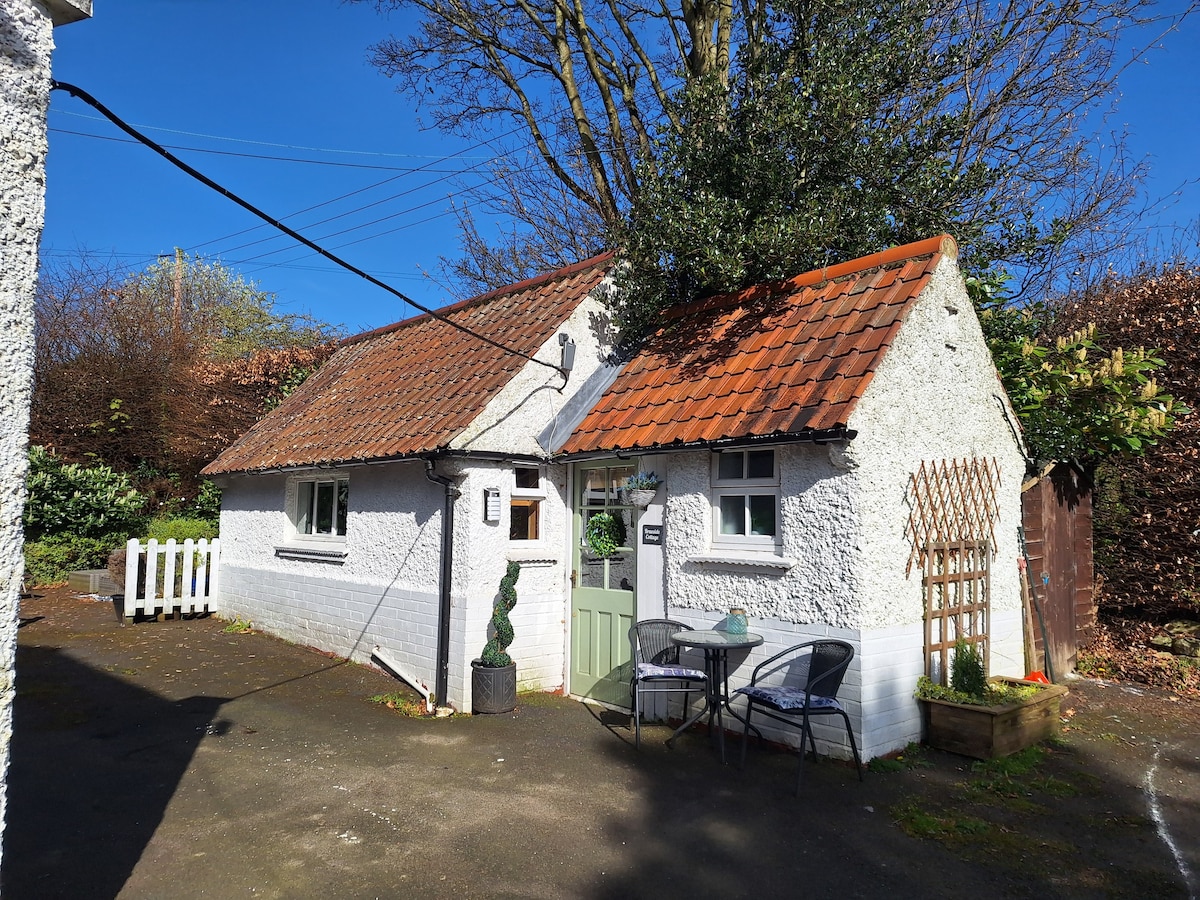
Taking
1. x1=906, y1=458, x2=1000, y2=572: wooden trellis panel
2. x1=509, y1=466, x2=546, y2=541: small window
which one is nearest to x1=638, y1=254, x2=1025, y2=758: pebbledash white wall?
x1=906, y1=458, x2=1000, y2=572: wooden trellis panel

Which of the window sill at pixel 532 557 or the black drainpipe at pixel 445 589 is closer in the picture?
the black drainpipe at pixel 445 589

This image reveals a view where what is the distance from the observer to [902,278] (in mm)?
7242

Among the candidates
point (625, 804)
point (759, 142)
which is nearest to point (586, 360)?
point (759, 142)

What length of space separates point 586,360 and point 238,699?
5350 millimetres

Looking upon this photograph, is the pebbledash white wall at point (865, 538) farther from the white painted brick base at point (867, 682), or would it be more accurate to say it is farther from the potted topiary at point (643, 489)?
the potted topiary at point (643, 489)

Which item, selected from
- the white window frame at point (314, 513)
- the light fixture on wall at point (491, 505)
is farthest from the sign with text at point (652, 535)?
the white window frame at point (314, 513)

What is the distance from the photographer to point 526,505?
Answer: 28.3ft

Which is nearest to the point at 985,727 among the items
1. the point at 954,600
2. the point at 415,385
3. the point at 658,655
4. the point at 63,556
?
the point at 954,600

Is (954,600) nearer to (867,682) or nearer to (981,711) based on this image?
(981,711)

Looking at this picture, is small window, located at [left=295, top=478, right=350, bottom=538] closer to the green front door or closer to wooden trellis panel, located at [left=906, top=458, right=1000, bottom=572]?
the green front door

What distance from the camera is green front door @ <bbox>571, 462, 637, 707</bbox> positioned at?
7.98 m

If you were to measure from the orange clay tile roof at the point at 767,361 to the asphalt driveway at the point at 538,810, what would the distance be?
2772 millimetres

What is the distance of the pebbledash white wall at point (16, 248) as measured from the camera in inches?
108

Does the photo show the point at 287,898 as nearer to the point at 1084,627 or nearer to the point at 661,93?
the point at 1084,627
